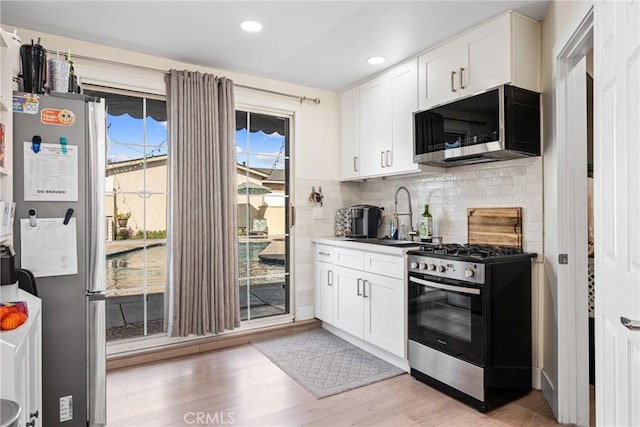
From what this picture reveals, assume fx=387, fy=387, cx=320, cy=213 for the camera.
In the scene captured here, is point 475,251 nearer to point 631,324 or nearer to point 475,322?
point 475,322

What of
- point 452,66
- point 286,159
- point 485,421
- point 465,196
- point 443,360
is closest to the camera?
point 485,421

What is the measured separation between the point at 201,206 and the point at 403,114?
189 centimetres

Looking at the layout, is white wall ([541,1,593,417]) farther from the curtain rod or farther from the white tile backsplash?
the curtain rod

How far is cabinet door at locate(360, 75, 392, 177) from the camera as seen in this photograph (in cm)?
352

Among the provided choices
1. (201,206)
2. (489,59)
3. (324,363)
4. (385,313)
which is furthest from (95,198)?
(489,59)

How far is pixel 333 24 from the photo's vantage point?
8.75ft

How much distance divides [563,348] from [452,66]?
2.00 meters

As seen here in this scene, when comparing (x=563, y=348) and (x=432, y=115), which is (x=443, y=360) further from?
(x=432, y=115)

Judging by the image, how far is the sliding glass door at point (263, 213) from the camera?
3.73 metres

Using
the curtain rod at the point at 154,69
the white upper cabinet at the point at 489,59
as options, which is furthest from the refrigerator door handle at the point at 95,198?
the white upper cabinet at the point at 489,59

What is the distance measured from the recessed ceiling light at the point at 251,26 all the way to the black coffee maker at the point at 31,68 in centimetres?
125

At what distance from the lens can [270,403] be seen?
8.02 feet

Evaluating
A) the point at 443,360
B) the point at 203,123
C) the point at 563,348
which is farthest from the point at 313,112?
the point at 563,348

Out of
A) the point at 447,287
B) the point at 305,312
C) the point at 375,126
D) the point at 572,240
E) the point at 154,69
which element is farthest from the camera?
the point at 305,312
